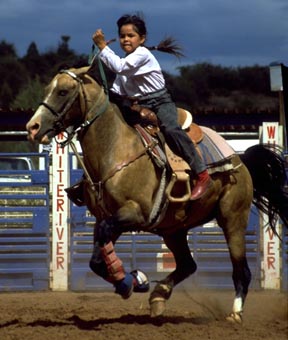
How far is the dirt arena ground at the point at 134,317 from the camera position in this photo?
8.94 m

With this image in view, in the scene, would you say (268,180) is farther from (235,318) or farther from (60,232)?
(60,232)

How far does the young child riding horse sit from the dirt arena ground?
129cm

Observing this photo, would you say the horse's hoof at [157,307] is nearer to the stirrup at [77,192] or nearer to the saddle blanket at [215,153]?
the stirrup at [77,192]

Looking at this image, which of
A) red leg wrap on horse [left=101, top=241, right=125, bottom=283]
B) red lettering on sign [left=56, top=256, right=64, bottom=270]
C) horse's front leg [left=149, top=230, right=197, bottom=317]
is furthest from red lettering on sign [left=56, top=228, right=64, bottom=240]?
red leg wrap on horse [left=101, top=241, right=125, bottom=283]

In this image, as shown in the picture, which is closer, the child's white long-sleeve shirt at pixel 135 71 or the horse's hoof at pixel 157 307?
the child's white long-sleeve shirt at pixel 135 71

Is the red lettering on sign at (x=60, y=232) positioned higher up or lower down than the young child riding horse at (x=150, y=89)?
lower down

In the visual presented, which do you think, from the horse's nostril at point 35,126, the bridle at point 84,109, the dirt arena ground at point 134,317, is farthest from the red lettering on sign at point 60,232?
the horse's nostril at point 35,126

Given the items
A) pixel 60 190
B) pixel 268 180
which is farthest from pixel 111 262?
pixel 60 190

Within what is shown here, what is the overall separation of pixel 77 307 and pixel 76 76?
3.04m

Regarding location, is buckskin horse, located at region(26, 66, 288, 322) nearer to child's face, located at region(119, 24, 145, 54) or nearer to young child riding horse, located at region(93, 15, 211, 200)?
young child riding horse, located at region(93, 15, 211, 200)

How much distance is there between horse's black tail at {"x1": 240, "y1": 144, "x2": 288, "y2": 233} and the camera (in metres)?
10.9

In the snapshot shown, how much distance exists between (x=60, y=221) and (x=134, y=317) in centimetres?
352

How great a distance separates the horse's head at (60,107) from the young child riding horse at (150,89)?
1.34ft

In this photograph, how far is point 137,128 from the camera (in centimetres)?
944
